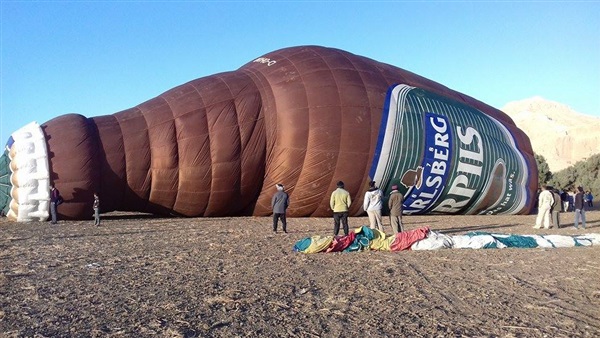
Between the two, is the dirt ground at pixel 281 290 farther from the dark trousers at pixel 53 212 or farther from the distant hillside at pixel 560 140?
the distant hillside at pixel 560 140

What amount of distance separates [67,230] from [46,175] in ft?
5.23

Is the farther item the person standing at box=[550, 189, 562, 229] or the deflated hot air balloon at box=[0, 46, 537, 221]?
the person standing at box=[550, 189, 562, 229]

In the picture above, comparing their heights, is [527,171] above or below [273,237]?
above

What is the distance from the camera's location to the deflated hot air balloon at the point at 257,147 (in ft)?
37.1

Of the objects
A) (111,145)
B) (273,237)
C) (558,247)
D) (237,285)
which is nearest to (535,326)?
(237,285)

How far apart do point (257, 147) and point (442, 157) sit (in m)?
4.79

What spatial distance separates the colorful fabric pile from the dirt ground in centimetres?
18

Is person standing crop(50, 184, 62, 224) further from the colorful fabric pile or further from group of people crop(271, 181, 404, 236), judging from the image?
the colorful fabric pile

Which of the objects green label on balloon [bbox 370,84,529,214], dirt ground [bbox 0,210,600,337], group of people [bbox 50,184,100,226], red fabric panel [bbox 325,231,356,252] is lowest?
dirt ground [bbox 0,210,600,337]

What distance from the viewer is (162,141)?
38.6ft

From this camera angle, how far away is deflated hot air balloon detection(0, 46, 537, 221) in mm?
11305

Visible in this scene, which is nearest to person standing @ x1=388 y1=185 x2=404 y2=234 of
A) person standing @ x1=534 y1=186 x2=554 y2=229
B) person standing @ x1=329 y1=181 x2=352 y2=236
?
person standing @ x1=329 y1=181 x2=352 y2=236

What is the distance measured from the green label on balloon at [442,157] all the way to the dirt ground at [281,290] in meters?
5.13

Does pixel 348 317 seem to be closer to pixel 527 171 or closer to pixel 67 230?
pixel 67 230
